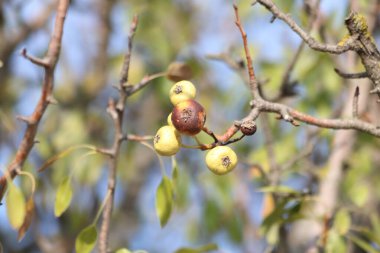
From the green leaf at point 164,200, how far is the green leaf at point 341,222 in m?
0.53

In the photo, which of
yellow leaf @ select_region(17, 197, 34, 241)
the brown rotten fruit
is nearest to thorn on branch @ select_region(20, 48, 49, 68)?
yellow leaf @ select_region(17, 197, 34, 241)

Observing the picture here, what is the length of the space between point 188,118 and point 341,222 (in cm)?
89

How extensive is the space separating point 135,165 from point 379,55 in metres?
2.44

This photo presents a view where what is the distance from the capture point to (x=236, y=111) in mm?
3195

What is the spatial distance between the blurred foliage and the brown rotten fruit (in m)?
0.81

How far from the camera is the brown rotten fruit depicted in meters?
1.02

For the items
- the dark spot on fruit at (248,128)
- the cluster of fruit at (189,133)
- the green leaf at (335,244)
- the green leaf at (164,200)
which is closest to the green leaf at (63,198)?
the green leaf at (164,200)

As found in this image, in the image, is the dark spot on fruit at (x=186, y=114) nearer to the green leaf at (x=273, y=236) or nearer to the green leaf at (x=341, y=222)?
the green leaf at (x=341, y=222)

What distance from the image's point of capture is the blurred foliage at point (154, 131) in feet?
8.08

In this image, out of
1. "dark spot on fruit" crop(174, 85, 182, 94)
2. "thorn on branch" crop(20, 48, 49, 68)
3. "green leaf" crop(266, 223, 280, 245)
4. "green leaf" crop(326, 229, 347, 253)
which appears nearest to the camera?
"dark spot on fruit" crop(174, 85, 182, 94)

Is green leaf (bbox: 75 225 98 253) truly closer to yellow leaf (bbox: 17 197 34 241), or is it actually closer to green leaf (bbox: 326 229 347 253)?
yellow leaf (bbox: 17 197 34 241)

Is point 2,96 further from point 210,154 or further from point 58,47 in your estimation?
point 210,154

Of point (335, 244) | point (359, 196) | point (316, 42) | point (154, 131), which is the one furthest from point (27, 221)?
point (154, 131)

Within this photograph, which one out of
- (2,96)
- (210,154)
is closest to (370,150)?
(2,96)
